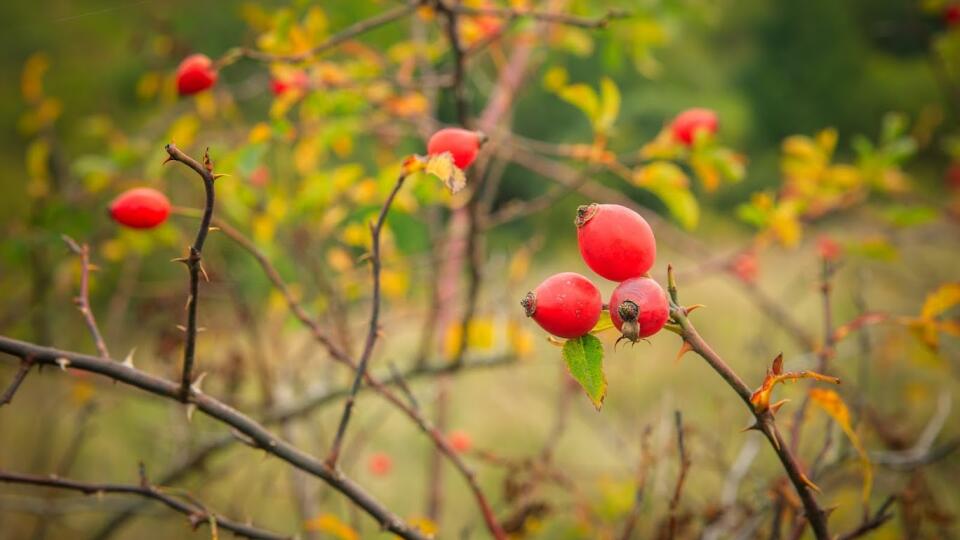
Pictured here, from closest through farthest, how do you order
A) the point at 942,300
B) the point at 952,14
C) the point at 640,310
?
the point at 640,310 < the point at 942,300 < the point at 952,14

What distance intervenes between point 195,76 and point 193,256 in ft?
1.16

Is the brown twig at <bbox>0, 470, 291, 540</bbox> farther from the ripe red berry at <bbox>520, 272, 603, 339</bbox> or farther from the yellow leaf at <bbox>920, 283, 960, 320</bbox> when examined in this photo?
the yellow leaf at <bbox>920, 283, 960, 320</bbox>

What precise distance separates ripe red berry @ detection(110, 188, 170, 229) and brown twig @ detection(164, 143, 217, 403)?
14 cm

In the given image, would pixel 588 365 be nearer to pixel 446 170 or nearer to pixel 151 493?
pixel 446 170

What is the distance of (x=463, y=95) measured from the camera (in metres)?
0.85

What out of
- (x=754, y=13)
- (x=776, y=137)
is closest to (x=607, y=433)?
(x=776, y=137)

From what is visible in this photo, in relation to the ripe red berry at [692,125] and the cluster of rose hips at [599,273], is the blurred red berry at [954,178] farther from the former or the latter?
the cluster of rose hips at [599,273]

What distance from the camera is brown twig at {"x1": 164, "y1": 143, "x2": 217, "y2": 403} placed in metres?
0.38

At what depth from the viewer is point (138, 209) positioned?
1.85 ft

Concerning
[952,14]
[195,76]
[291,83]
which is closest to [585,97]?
[291,83]

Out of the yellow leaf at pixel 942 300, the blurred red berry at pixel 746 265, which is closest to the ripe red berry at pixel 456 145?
the yellow leaf at pixel 942 300

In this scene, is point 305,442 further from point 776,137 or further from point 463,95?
point 776,137

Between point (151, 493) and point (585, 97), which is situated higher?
point (585, 97)

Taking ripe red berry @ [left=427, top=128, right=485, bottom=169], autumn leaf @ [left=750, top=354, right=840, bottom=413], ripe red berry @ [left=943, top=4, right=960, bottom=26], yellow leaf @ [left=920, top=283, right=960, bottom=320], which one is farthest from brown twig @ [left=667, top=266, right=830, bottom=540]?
ripe red berry @ [left=943, top=4, right=960, bottom=26]
